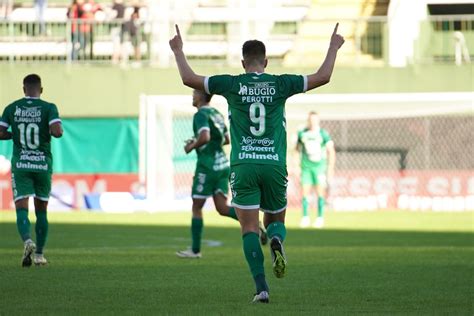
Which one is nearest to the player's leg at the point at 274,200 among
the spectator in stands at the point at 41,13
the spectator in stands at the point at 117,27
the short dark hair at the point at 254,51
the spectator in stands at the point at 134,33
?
the short dark hair at the point at 254,51

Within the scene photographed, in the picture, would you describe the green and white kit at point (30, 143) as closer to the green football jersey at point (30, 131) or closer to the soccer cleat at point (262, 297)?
the green football jersey at point (30, 131)

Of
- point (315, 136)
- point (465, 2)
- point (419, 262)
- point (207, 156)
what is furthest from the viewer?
point (465, 2)

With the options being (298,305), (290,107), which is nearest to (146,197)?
(290,107)

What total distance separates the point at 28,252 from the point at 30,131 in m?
1.33

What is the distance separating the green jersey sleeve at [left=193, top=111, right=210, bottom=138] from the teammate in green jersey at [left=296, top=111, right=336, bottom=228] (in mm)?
8608

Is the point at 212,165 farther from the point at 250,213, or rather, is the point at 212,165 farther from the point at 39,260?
the point at 250,213

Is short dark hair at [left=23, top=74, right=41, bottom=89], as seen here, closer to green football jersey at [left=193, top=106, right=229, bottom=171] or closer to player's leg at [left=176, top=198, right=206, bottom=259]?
green football jersey at [left=193, top=106, right=229, bottom=171]

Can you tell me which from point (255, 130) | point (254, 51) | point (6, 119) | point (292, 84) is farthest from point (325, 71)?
point (6, 119)

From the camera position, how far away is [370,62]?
1309 inches

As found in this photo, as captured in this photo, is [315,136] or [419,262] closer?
[419,262]

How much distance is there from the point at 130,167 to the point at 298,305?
22.4 meters

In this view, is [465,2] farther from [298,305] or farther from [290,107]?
[298,305]

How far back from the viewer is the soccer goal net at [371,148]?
92.5ft

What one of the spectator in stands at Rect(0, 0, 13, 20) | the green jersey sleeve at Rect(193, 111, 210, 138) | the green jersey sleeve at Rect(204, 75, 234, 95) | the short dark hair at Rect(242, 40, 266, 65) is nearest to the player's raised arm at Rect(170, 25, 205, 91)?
the green jersey sleeve at Rect(204, 75, 234, 95)
